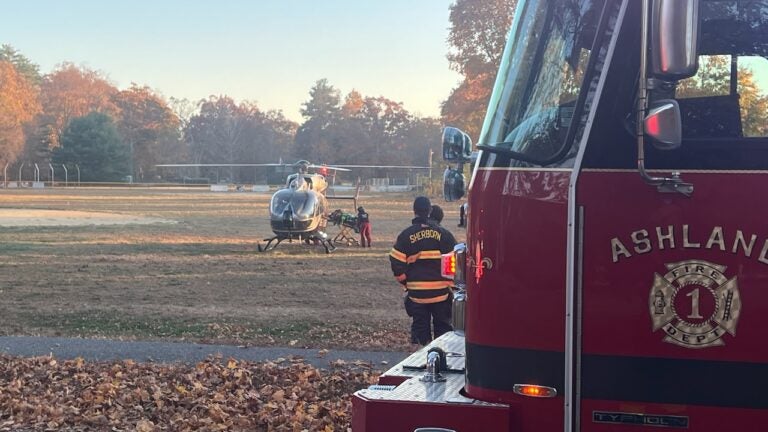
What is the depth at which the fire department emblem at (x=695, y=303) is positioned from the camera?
2785mm

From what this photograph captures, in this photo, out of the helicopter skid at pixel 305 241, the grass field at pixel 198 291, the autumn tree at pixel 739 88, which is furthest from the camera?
the helicopter skid at pixel 305 241

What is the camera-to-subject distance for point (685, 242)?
9.20 feet

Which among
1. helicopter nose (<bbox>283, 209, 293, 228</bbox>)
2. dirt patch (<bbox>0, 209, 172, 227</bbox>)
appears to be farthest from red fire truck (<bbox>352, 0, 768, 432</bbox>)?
dirt patch (<bbox>0, 209, 172, 227</bbox>)

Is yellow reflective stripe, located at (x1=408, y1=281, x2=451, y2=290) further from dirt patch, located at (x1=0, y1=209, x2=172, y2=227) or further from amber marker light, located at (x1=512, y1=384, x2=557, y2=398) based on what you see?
dirt patch, located at (x1=0, y1=209, x2=172, y2=227)

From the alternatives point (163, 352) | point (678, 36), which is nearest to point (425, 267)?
point (163, 352)

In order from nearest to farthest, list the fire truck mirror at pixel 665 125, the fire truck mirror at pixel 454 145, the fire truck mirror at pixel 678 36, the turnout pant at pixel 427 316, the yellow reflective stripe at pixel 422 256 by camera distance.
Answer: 1. the fire truck mirror at pixel 678 36
2. the fire truck mirror at pixel 665 125
3. the fire truck mirror at pixel 454 145
4. the yellow reflective stripe at pixel 422 256
5. the turnout pant at pixel 427 316

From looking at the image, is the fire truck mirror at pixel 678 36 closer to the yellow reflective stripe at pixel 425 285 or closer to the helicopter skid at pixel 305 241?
the yellow reflective stripe at pixel 425 285

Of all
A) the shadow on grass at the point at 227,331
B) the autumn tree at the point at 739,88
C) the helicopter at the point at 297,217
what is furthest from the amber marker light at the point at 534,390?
the helicopter at the point at 297,217

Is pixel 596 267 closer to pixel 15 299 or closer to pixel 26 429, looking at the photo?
pixel 26 429

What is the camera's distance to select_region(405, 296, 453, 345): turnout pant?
27.5ft

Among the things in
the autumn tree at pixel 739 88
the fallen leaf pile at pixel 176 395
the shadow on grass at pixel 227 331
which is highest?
the autumn tree at pixel 739 88

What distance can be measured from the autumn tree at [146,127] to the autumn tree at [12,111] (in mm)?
14243

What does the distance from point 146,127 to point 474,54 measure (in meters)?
77.9

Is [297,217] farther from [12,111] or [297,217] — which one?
[12,111]
